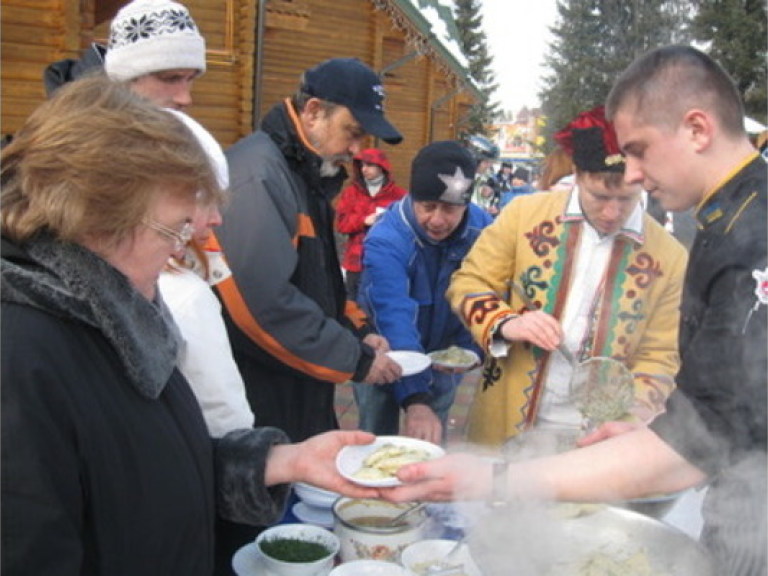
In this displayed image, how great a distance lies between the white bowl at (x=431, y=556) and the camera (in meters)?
1.68

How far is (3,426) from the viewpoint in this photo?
3.50 feet

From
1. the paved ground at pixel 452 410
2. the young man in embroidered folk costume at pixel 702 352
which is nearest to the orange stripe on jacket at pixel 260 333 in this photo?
the young man in embroidered folk costume at pixel 702 352

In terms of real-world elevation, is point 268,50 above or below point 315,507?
above

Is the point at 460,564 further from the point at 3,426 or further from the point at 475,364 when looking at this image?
the point at 475,364

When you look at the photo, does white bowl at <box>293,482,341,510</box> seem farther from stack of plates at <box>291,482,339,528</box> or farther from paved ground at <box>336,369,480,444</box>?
paved ground at <box>336,369,480,444</box>

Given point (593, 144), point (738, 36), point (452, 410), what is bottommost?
point (452, 410)

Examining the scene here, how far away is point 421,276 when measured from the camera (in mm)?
3234

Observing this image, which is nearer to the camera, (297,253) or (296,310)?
(296,310)

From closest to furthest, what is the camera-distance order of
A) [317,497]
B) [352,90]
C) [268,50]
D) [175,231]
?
1. [175,231]
2. [317,497]
3. [352,90]
4. [268,50]

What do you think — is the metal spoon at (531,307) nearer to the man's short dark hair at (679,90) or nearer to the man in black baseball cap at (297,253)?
the man in black baseball cap at (297,253)

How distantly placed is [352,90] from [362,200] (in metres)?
4.46

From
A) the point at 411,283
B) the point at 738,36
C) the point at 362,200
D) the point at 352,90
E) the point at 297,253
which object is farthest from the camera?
the point at 738,36

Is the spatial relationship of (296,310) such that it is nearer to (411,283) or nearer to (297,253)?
(297,253)

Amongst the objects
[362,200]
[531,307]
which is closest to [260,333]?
[531,307]
